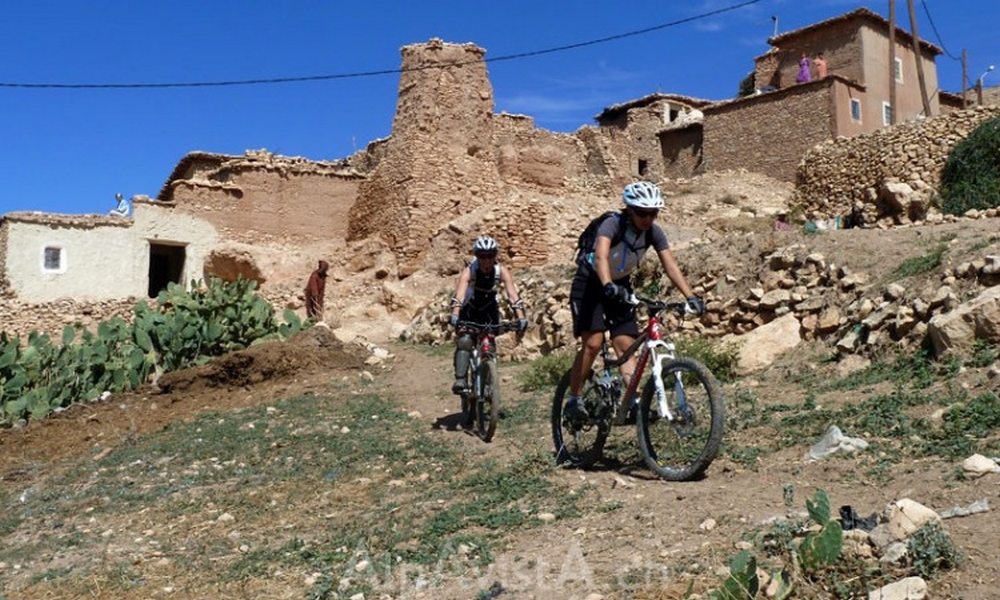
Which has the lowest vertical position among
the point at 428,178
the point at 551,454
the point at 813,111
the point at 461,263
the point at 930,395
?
the point at 551,454

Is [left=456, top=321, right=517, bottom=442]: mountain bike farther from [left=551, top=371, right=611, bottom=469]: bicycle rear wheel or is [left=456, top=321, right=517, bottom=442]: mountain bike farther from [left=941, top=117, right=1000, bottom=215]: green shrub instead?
[left=941, top=117, right=1000, bottom=215]: green shrub

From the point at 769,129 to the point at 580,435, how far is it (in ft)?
65.9

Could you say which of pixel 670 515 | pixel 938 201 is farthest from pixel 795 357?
pixel 938 201

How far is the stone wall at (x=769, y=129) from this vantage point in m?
22.9

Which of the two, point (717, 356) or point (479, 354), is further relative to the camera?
point (717, 356)

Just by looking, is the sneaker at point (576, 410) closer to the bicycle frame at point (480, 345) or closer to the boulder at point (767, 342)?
the bicycle frame at point (480, 345)

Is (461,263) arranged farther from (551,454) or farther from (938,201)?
(551,454)

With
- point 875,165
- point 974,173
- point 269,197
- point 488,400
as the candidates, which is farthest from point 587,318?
point 875,165

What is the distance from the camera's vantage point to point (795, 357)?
8.05 metres

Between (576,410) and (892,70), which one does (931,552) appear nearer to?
(576,410)

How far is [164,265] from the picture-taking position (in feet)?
72.6

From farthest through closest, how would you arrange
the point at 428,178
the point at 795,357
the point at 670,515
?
the point at 428,178 < the point at 795,357 < the point at 670,515

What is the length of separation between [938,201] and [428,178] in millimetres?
9843

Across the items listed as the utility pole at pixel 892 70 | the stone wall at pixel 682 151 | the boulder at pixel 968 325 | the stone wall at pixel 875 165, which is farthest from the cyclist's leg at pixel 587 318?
the utility pole at pixel 892 70
